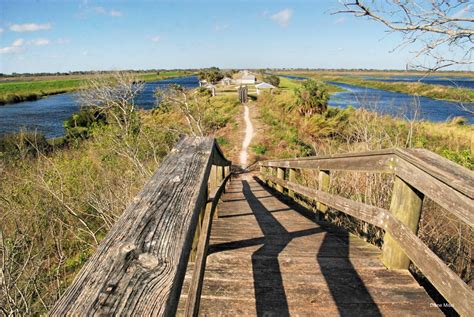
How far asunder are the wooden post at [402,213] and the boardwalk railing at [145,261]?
1.63m

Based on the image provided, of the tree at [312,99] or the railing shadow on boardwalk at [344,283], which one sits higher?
the tree at [312,99]

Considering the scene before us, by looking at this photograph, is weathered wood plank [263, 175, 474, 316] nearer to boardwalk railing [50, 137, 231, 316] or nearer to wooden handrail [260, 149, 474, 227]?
wooden handrail [260, 149, 474, 227]

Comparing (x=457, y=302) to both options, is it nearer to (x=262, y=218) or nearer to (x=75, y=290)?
(x=75, y=290)

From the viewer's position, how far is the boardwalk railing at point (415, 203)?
1451mm

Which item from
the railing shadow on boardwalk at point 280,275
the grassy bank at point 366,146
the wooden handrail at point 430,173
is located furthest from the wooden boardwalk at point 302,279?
the grassy bank at point 366,146

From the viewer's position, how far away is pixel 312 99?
19766 mm

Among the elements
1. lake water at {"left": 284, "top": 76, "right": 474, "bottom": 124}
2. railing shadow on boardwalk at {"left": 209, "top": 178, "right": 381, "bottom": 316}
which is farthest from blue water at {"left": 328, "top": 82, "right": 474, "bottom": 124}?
railing shadow on boardwalk at {"left": 209, "top": 178, "right": 381, "bottom": 316}

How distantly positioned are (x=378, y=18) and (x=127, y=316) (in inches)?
188

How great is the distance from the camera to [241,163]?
14.3 metres

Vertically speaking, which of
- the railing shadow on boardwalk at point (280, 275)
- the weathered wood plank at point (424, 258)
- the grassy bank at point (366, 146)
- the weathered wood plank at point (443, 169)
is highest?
the weathered wood plank at point (443, 169)

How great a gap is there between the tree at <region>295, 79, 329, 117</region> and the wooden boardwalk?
1729cm

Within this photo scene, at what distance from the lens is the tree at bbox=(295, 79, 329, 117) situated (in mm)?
19656

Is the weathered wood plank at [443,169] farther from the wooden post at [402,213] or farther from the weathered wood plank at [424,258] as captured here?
the weathered wood plank at [424,258]

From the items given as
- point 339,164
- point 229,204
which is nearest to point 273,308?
point 339,164
